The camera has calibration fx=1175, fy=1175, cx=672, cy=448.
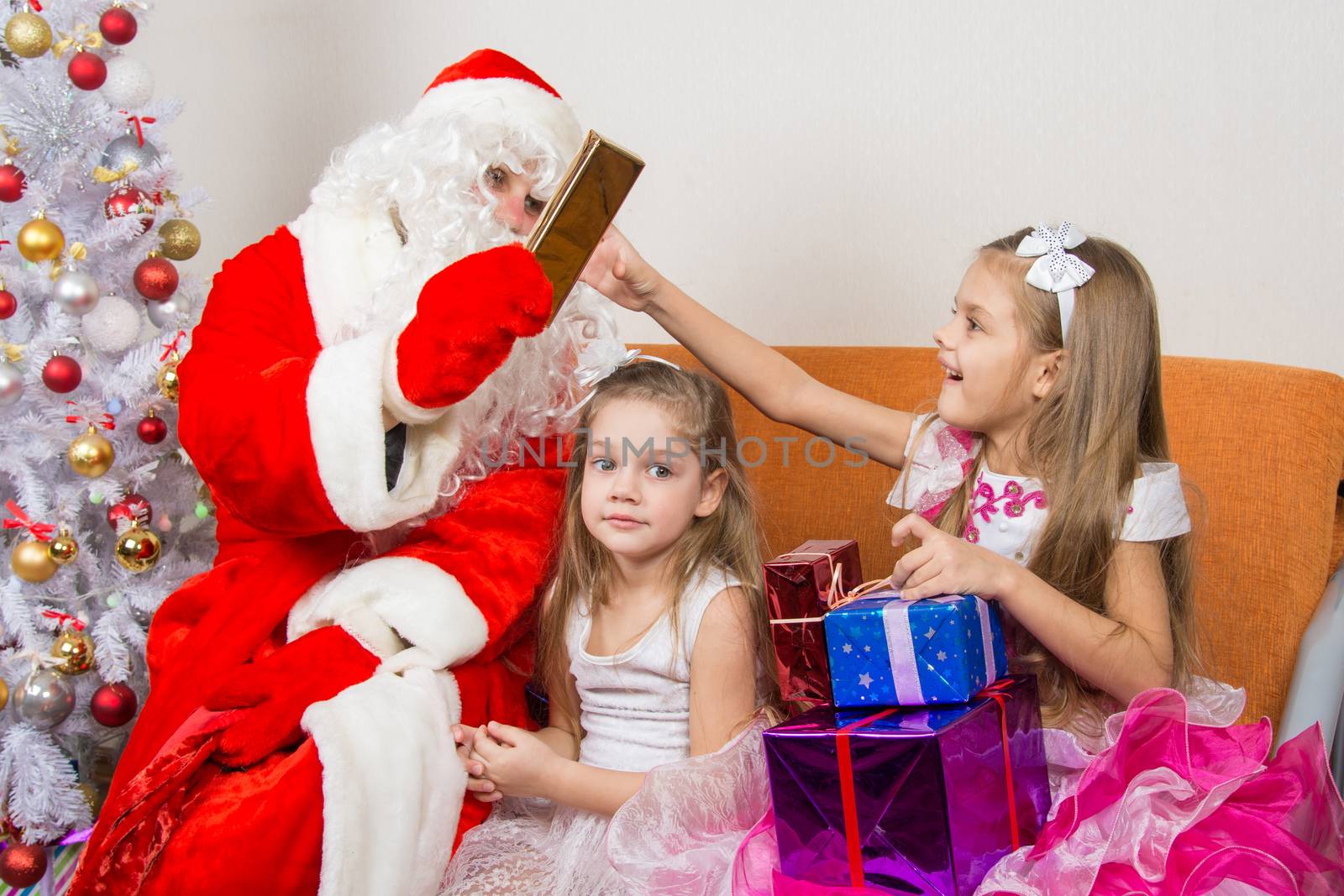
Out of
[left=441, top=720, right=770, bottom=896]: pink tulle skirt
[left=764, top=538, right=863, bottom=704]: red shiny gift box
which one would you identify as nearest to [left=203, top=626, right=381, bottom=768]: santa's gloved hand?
[left=441, top=720, right=770, bottom=896]: pink tulle skirt

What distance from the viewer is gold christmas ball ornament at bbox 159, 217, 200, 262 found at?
2322 millimetres

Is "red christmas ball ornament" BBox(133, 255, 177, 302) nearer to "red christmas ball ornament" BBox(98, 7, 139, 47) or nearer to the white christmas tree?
the white christmas tree

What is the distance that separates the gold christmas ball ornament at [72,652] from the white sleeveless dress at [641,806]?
1.08 m

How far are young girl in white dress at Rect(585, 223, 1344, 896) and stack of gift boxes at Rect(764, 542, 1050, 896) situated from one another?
0.04 m

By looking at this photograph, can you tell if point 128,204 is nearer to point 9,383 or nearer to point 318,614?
point 9,383

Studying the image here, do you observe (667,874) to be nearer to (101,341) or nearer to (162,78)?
(101,341)

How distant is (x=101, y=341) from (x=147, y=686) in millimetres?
718

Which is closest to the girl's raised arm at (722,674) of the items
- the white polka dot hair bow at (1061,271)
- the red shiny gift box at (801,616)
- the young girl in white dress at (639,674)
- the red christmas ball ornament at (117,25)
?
the young girl in white dress at (639,674)

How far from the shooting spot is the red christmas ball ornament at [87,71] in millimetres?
2168

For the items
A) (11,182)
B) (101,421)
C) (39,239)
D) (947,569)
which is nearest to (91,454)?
(101,421)

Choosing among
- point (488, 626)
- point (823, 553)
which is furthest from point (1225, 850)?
point (488, 626)

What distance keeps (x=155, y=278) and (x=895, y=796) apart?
1.78 meters

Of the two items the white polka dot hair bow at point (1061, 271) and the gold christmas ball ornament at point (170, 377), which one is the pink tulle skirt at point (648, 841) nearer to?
the white polka dot hair bow at point (1061, 271)

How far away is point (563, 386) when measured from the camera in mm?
1853
